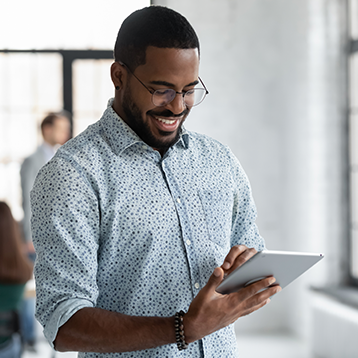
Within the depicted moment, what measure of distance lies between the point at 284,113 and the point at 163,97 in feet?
9.70

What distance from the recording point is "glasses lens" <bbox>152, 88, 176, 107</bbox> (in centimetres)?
117

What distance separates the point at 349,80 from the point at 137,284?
9.62ft

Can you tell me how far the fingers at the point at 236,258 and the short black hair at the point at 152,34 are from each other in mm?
505

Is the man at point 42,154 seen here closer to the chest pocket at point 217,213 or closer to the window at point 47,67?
the window at point 47,67

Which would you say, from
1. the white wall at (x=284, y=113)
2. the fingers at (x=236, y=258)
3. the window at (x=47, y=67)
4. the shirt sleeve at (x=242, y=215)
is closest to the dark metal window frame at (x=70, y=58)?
the window at (x=47, y=67)

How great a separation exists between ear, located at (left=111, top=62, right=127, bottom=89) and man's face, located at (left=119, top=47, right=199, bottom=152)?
0.07ft

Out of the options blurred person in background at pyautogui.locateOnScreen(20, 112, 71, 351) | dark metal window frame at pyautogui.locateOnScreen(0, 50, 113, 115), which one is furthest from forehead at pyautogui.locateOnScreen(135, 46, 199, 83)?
dark metal window frame at pyautogui.locateOnScreen(0, 50, 113, 115)

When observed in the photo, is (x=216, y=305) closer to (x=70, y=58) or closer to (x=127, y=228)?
(x=127, y=228)

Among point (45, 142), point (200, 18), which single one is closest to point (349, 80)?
point (200, 18)

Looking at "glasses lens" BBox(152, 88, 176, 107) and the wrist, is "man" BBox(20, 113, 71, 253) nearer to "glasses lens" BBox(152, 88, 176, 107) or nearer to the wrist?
"glasses lens" BBox(152, 88, 176, 107)

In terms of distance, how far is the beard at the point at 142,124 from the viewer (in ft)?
3.98

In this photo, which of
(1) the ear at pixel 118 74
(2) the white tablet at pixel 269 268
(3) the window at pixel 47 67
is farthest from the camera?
(3) the window at pixel 47 67

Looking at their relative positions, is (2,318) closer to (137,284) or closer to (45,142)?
(137,284)

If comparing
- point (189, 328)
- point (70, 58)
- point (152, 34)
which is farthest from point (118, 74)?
point (70, 58)
